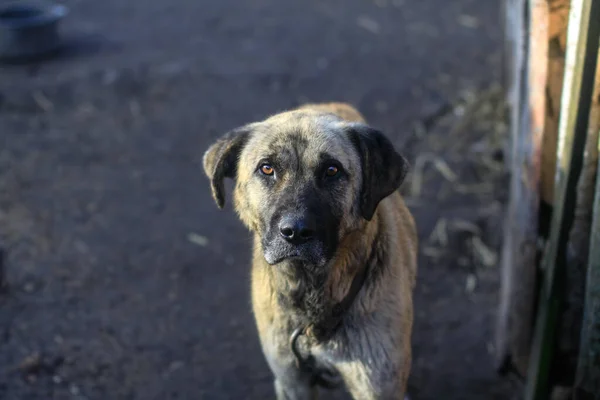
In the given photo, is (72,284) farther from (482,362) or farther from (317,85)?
(317,85)

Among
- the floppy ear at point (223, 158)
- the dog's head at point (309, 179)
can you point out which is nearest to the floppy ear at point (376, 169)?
the dog's head at point (309, 179)

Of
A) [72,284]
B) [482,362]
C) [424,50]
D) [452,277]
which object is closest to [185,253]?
[72,284]

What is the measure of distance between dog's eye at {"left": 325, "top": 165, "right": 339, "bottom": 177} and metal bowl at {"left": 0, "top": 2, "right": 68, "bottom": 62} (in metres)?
6.51

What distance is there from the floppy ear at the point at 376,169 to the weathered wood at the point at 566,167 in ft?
2.84

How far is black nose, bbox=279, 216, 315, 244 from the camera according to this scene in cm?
302

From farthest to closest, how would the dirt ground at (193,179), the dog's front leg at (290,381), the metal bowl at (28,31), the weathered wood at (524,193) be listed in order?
the metal bowl at (28,31) < the dirt ground at (193,179) < the weathered wood at (524,193) < the dog's front leg at (290,381)

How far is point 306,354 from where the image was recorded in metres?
3.46

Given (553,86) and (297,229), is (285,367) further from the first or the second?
(553,86)

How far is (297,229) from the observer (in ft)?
9.93

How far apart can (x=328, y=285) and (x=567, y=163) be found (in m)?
1.24

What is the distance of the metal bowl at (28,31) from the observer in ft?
28.6

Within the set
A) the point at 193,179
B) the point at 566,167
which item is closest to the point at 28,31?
the point at 193,179

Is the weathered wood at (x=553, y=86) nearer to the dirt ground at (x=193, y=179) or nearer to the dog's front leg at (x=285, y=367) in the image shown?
the dirt ground at (x=193, y=179)

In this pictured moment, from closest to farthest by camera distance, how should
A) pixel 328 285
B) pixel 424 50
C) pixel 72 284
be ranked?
pixel 328 285 < pixel 72 284 < pixel 424 50
